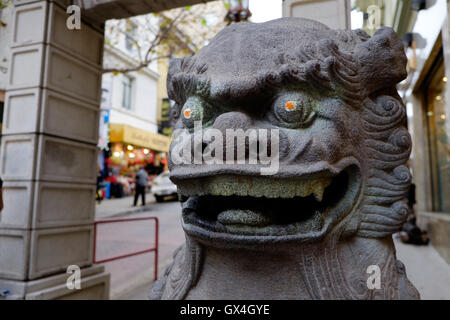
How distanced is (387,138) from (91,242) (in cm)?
265

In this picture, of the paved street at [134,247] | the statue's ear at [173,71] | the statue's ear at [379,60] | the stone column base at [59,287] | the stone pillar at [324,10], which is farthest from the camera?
the paved street at [134,247]

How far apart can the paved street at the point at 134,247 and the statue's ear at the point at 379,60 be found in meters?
3.32

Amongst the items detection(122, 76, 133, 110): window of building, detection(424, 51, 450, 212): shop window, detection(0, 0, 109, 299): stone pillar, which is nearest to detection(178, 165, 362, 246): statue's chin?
detection(0, 0, 109, 299): stone pillar

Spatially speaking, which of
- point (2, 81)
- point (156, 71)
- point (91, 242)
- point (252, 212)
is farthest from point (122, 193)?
point (252, 212)

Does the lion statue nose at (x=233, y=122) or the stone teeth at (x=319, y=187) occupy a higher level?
the lion statue nose at (x=233, y=122)

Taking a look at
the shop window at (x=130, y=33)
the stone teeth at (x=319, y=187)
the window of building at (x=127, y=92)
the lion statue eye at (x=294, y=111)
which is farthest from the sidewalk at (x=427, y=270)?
the window of building at (x=127, y=92)

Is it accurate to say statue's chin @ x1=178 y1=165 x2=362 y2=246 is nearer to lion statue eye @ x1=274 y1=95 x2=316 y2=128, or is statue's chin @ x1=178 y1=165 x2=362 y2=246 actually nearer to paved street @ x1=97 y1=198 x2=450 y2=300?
lion statue eye @ x1=274 y1=95 x2=316 y2=128

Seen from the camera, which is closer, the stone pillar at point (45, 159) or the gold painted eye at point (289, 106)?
the gold painted eye at point (289, 106)

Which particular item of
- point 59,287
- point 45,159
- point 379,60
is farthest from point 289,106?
point 59,287

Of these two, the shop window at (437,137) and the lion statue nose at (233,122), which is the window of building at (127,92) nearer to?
the shop window at (437,137)

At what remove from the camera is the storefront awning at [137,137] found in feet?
41.2

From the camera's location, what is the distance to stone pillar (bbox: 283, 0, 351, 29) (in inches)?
90.3
